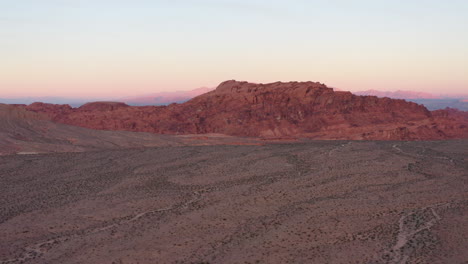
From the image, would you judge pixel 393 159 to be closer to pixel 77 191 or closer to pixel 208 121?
pixel 77 191

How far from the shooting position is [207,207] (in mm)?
18672

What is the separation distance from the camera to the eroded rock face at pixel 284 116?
1980 inches

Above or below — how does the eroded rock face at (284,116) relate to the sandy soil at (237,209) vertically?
above

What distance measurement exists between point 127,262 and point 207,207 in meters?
6.20

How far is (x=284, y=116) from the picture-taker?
54.5 m

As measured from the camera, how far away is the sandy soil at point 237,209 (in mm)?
13484

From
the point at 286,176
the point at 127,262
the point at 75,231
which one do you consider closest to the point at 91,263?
the point at 127,262

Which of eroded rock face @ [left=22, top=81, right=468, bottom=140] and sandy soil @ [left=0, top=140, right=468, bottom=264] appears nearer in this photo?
sandy soil @ [left=0, top=140, right=468, bottom=264]

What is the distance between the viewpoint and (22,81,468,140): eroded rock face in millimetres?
50281

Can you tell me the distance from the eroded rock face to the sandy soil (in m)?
19.3

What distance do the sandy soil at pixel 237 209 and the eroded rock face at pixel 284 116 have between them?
19.3 meters

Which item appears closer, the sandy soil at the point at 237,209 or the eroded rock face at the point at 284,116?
the sandy soil at the point at 237,209

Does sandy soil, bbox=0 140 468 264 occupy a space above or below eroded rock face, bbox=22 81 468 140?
below

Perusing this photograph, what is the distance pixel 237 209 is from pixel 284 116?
3717 centimetres
